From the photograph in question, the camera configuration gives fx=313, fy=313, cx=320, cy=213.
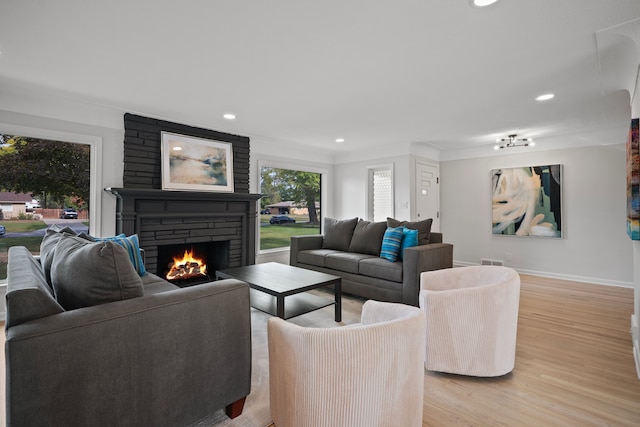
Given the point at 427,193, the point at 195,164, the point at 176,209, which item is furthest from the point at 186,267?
the point at 427,193

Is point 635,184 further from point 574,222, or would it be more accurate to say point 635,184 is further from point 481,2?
point 574,222

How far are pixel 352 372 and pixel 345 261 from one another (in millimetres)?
2626

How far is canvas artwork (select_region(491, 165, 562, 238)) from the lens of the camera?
4.79m

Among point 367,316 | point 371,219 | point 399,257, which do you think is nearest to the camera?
point 367,316

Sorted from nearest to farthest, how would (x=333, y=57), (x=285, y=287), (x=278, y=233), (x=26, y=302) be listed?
1. (x=26, y=302)
2. (x=333, y=57)
3. (x=285, y=287)
4. (x=278, y=233)

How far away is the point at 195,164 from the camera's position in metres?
4.15

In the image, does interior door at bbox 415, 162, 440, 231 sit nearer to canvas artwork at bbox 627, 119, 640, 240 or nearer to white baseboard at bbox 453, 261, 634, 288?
white baseboard at bbox 453, 261, 634, 288

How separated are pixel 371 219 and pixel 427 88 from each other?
10.6ft

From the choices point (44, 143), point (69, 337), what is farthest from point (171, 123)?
point (69, 337)

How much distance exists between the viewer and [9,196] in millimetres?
3125

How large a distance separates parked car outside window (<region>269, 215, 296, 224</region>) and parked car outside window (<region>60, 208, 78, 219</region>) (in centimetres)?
270

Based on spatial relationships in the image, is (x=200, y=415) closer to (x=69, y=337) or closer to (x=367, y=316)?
(x=69, y=337)

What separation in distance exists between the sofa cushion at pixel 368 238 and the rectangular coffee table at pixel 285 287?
1.13 meters

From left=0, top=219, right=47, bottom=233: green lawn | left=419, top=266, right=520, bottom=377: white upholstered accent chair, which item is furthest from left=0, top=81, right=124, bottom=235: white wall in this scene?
left=419, top=266, right=520, bottom=377: white upholstered accent chair
